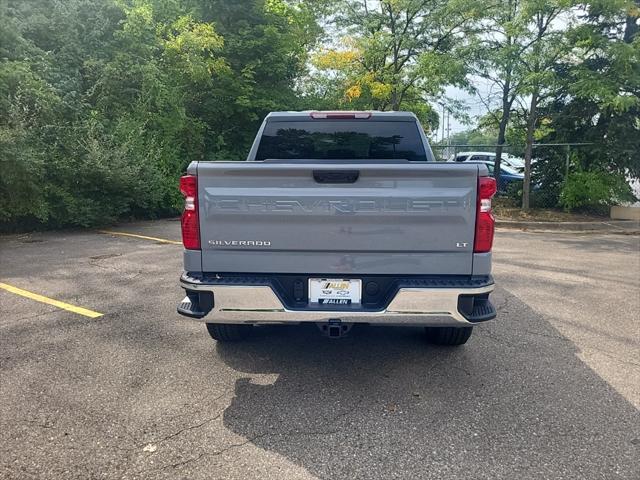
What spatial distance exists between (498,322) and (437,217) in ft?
7.33

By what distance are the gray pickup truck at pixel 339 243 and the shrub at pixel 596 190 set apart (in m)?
11.2

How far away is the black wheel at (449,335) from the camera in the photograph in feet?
13.3

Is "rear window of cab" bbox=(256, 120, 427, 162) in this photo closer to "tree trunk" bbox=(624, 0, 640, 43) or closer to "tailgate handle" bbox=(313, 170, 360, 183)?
"tailgate handle" bbox=(313, 170, 360, 183)

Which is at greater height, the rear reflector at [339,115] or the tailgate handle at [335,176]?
the rear reflector at [339,115]

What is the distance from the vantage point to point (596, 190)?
12.7 meters

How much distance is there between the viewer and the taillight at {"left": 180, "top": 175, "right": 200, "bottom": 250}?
3.25 meters

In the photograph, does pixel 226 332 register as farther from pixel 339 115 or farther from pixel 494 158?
pixel 494 158

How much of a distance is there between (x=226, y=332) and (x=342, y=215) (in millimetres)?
1665

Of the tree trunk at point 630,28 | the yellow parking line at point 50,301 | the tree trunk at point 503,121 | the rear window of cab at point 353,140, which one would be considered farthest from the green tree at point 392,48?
the yellow parking line at point 50,301

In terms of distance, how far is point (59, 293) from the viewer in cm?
592

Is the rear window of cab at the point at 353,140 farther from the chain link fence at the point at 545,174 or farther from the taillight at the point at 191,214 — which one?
the chain link fence at the point at 545,174

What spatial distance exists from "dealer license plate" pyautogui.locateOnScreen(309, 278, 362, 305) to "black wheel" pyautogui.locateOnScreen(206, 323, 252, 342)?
3.61 feet

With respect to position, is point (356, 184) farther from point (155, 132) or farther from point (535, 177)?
point (535, 177)

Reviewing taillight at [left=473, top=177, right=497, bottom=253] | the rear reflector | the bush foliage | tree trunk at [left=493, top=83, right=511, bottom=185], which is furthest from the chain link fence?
taillight at [left=473, top=177, right=497, bottom=253]
